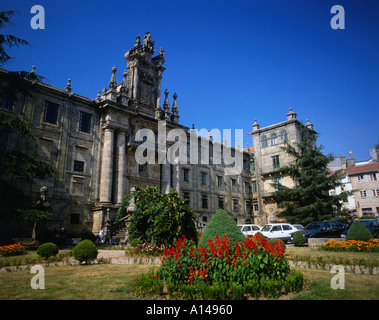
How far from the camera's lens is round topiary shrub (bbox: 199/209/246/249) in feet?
25.2

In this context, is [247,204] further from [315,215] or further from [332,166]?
[332,166]

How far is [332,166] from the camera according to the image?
197ft

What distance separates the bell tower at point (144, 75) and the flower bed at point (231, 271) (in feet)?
84.0

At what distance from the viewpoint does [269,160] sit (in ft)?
138

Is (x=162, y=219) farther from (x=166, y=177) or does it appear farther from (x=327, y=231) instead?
(x=166, y=177)

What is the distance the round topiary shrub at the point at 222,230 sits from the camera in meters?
7.68

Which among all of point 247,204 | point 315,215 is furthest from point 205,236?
point 247,204

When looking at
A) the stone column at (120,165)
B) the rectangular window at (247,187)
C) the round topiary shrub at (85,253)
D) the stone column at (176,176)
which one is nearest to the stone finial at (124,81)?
the stone column at (120,165)

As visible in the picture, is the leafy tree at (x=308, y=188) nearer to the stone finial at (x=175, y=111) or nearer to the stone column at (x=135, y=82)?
the stone finial at (x=175, y=111)

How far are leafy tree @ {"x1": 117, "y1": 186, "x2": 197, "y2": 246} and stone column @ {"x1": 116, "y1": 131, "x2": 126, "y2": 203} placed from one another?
1158cm

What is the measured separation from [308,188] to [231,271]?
30490 millimetres

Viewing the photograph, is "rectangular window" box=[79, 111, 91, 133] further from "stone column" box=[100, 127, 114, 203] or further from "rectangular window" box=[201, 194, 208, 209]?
"rectangular window" box=[201, 194, 208, 209]
